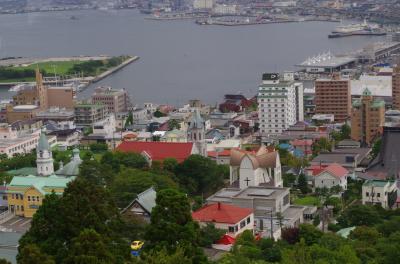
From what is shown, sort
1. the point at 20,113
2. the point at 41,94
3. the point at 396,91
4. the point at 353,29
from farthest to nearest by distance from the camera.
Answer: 1. the point at 353,29
2. the point at 41,94
3. the point at 20,113
4. the point at 396,91

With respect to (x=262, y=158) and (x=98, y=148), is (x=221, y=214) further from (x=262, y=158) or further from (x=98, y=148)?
(x=98, y=148)

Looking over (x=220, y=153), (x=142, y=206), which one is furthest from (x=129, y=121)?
(x=142, y=206)

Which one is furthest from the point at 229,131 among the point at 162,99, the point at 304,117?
the point at 162,99

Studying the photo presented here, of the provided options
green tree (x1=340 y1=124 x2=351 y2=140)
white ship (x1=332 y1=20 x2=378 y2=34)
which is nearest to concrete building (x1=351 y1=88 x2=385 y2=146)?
green tree (x1=340 y1=124 x2=351 y2=140)

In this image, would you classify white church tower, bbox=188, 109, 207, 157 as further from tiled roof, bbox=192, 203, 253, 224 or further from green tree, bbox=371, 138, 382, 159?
tiled roof, bbox=192, 203, 253, 224

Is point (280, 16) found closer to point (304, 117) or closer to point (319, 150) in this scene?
point (304, 117)

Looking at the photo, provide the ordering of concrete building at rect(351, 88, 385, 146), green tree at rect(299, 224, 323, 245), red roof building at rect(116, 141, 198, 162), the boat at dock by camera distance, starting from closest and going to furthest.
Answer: green tree at rect(299, 224, 323, 245)
red roof building at rect(116, 141, 198, 162)
concrete building at rect(351, 88, 385, 146)
the boat at dock
